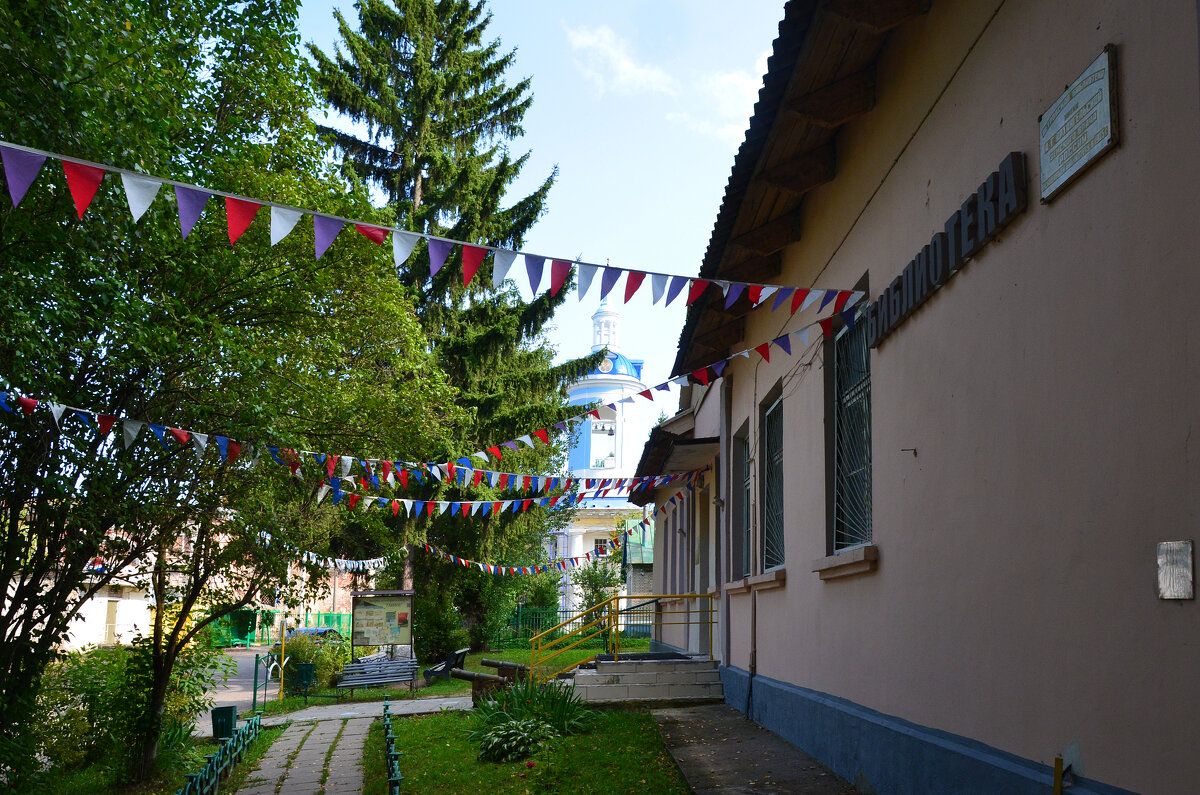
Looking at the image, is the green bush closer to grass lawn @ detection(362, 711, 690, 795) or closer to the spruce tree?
grass lawn @ detection(362, 711, 690, 795)

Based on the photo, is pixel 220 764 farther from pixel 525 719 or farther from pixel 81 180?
pixel 81 180

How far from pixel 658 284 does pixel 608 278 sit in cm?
36

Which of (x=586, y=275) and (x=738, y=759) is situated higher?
(x=586, y=275)

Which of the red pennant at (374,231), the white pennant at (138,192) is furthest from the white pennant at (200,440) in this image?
the white pennant at (138,192)

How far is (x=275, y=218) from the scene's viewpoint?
5270 mm

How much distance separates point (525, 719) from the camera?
9914 millimetres

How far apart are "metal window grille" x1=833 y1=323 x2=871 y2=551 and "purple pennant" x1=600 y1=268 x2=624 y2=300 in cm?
212

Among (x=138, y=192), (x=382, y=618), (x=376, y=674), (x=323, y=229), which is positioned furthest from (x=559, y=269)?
(x=376, y=674)

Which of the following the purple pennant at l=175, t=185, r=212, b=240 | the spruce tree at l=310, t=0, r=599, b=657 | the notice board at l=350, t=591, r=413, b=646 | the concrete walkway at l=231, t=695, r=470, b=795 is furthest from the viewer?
the spruce tree at l=310, t=0, r=599, b=657

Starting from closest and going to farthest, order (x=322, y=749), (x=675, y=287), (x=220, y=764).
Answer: (x=675, y=287), (x=220, y=764), (x=322, y=749)

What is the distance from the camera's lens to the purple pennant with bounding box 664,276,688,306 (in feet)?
20.7

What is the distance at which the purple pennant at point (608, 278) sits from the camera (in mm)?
A: 6113

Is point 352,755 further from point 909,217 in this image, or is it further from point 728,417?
point 909,217

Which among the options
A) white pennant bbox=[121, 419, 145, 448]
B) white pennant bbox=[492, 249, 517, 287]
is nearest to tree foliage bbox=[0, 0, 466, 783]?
white pennant bbox=[121, 419, 145, 448]
